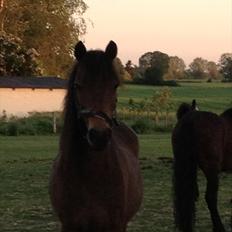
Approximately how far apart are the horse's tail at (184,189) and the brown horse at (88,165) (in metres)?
3.10

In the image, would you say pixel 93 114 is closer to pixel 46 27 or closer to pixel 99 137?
pixel 99 137

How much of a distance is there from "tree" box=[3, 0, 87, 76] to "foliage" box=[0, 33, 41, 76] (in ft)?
5.96

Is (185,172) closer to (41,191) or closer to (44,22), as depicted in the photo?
(41,191)

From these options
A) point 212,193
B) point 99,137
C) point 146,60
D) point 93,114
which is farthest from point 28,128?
point 146,60

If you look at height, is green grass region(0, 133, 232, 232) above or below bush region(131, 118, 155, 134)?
above

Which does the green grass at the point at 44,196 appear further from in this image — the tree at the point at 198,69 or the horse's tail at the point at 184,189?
the tree at the point at 198,69

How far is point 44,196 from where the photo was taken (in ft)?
35.0

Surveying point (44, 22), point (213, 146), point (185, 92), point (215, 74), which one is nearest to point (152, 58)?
point (185, 92)

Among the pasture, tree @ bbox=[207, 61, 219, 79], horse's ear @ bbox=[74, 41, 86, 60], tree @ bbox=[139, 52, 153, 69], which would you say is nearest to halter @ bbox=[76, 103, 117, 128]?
horse's ear @ bbox=[74, 41, 86, 60]

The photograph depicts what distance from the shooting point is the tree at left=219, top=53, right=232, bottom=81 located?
8886 centimetres

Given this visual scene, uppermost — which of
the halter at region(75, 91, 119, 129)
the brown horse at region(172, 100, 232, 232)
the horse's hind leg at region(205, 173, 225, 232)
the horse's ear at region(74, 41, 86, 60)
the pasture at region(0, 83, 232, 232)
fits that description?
the horse's ear at region(74, 41, 86, 60)

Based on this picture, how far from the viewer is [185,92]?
67250 mm

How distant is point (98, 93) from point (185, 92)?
209 feet

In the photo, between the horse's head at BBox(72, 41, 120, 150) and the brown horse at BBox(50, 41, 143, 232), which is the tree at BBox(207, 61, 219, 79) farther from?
the horse's head at BBox(72, 41, 120, 150)
